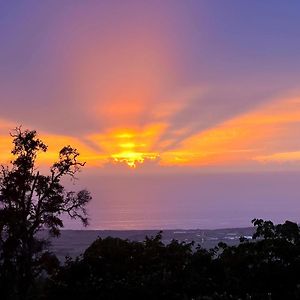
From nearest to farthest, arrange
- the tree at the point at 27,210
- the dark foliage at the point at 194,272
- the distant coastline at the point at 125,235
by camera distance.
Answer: the dark foliage at the point at 194,272 < the tree at the point at 27,210 < the distant coastline at the point at 125,235

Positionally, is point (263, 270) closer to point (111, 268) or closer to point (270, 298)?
point (270, 298)

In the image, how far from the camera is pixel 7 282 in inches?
674

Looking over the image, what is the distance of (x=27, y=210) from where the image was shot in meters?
17.4

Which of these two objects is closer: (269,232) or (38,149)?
(269,232)

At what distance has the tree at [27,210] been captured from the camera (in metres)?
17.1

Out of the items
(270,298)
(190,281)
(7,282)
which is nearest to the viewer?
(270,298)

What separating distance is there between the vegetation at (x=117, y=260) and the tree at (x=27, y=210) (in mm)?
34

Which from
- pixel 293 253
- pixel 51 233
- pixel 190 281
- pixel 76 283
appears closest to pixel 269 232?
pixel 293 253

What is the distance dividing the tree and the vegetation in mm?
34

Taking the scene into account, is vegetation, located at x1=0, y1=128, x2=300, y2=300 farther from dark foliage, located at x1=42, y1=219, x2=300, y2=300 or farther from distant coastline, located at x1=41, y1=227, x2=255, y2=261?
distant coastline, located at x1=41, y1=227, x2=255, y2=261

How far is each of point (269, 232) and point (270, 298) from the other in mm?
3050

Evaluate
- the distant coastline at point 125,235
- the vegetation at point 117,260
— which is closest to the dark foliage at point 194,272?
the vegetation at point 117,260

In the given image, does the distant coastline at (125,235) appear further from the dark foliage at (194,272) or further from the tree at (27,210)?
the dark foliage at (194,272)

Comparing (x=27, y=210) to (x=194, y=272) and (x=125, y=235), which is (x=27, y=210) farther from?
(x=125, y=235)
